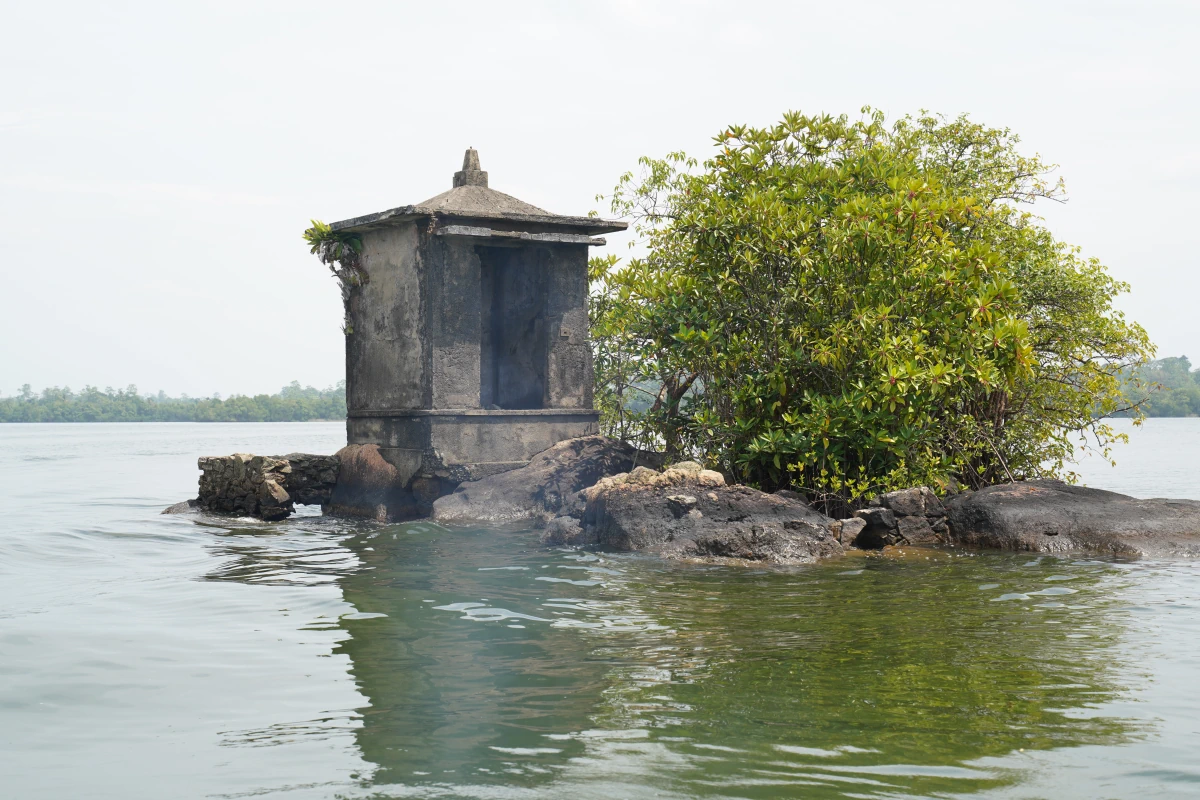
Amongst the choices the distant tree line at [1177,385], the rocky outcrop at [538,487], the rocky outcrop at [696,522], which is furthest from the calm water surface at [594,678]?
the distant tree line at [1177,385]

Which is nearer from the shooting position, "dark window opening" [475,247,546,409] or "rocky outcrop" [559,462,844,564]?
"rocky outcrop" [559,462,844,564]

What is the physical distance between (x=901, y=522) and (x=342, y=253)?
7364 millimetres

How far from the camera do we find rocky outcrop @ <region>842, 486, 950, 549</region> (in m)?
10.3

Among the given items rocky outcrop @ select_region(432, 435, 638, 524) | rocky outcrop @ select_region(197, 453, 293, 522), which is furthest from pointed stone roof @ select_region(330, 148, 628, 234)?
rocky outcrop @ select_region(197, 453, 293, 522)

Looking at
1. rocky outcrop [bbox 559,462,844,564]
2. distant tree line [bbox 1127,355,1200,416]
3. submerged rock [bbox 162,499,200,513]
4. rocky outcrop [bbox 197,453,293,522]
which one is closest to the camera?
rocky outcrop [bbox 559,462,844,564]

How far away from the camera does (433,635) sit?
6.43 meters

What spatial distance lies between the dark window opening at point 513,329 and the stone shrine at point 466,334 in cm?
2

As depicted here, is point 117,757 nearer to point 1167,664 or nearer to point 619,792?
point 619,792

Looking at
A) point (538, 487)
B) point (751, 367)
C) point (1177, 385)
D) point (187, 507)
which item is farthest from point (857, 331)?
point (1177, 385)

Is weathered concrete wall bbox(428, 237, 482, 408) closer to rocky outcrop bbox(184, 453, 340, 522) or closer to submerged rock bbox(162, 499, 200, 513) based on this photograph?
rocky outcrop bbox(184, 453, 340, 522)

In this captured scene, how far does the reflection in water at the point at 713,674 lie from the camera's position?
3.97m

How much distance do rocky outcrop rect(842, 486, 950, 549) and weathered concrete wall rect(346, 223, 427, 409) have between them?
502 centimetres

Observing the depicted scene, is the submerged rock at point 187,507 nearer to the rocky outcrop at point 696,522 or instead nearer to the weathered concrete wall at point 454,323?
the weathered concrete wall at point 454,323

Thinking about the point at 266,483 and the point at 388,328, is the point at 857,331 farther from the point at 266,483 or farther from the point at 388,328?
the point at 266,483
